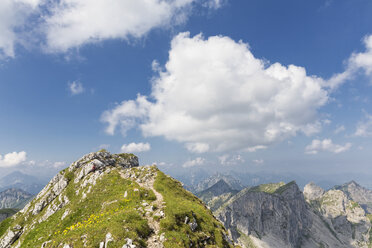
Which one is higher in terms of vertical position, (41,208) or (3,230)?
(41,208)

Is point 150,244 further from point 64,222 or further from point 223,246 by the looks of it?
point 64,222

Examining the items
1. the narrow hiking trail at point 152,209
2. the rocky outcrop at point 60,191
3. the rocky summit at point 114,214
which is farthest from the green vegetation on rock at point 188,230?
the rocky outcrop at point 60,191

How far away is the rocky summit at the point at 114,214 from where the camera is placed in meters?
29.8

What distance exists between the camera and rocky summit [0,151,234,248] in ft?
97.9

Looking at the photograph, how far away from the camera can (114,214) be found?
122 feet

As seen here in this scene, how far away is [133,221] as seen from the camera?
Result: 109 ft

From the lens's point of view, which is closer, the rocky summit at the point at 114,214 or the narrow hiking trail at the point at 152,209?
the rocky summit at the point at 114,214

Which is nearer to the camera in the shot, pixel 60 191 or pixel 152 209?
pixel 152 209

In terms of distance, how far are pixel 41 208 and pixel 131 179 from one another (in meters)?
37.9

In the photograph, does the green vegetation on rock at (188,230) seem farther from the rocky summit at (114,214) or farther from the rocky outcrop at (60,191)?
the rocky outcrop at (60,191)

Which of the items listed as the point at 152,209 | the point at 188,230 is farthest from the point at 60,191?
the point at 188,230

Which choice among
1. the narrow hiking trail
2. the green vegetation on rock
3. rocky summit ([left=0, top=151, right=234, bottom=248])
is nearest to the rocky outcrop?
rocky summit ([left=0, top=151, right=234, bottom=248])

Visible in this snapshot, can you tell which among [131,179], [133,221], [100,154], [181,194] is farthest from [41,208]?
[133,221]

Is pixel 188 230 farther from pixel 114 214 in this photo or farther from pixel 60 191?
pixel 60 191
